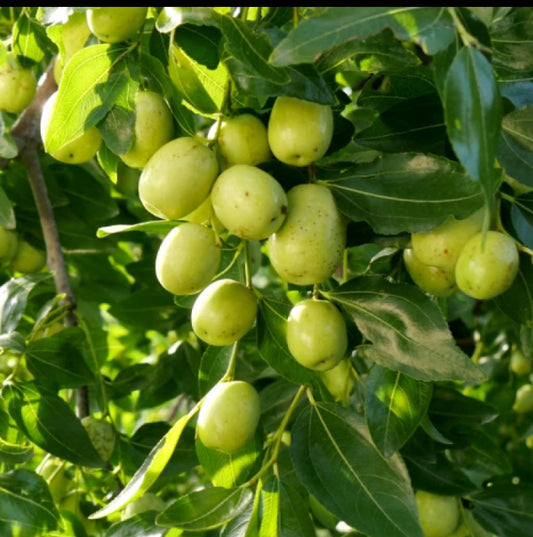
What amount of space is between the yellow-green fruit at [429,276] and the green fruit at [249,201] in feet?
0.90

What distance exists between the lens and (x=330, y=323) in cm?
126

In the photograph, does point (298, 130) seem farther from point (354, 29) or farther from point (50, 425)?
point (50, 425)

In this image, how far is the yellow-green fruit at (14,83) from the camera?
1729 millimetres

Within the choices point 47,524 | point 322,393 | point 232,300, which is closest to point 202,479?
point 47,524

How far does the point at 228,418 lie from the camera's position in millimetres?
1310

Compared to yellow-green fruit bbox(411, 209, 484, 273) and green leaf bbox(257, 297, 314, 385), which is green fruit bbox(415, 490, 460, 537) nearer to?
green leaf bbox(257, 297, 314, 385)

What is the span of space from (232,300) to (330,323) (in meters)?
0.15

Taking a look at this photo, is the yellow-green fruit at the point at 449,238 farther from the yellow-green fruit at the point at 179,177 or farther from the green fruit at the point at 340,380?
the green fruit at the point at 340,380

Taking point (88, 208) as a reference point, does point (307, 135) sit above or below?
above

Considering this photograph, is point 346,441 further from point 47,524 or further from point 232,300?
point 47,524

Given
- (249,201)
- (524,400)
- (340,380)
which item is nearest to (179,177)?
(249,201)

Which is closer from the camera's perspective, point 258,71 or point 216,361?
point 258,71

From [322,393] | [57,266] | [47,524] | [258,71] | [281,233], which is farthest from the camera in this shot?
[57,266]

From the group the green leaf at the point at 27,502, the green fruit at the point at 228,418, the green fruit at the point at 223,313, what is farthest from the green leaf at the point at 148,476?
the green leaf at the point at 27,502
